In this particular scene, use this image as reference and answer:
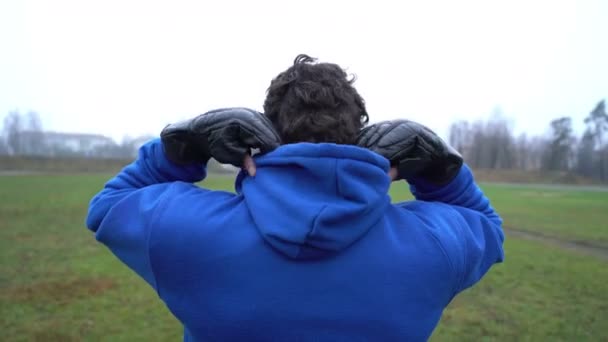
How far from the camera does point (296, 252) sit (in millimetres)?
1092

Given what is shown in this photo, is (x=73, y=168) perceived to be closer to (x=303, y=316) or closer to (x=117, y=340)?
(x=117, y=340)

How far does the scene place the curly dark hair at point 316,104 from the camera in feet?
4.05

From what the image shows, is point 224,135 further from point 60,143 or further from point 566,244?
point 60,143

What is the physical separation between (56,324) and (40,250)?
5567 mm

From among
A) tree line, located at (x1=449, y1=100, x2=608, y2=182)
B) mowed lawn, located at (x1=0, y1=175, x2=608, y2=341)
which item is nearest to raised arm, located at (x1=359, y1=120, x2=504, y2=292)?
mowed lawn, located at (x1=0, y1=175, x2=608, y2=341)

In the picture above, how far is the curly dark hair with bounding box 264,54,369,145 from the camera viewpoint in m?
1.23

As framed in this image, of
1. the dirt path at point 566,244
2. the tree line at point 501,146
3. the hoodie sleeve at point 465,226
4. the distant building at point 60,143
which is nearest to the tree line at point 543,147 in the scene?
the tree line at point 501,146

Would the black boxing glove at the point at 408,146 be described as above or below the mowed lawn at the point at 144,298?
above

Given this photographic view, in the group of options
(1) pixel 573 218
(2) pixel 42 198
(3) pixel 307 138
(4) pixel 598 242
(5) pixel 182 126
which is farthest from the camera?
(2) pixel 42 198

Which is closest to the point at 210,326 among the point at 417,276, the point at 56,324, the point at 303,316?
the point at 303,316

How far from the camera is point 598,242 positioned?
44.7 feet

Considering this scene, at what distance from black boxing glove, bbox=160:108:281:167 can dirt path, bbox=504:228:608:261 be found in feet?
41.8

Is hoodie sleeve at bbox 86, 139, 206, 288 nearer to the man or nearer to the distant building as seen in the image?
the man

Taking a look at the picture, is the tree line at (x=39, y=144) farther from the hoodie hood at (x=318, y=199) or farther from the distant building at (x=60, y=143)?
the hoodie hood at (x=318, y=199)
